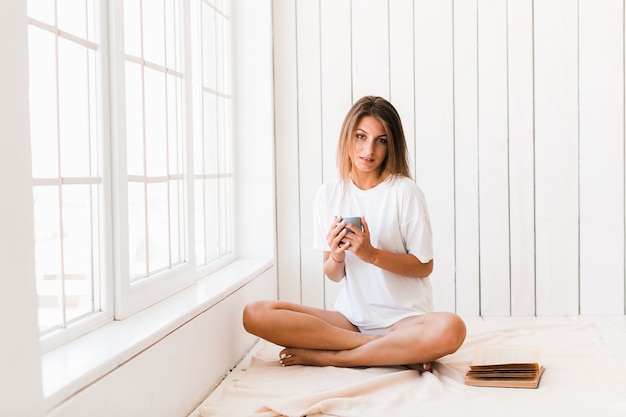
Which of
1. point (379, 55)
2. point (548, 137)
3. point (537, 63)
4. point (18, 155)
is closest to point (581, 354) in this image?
point (548, 137)

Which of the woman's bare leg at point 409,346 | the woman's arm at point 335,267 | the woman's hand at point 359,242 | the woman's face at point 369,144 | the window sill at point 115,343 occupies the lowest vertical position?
the woman's bare leg at point 409,346

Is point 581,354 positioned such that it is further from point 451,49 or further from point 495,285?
point 451,49

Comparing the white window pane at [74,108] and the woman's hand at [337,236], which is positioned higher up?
the white window pane at [74,108]

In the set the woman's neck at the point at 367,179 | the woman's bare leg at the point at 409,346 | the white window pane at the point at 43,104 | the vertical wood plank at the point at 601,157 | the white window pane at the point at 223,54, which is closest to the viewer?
the white window pane at the point at 43,104

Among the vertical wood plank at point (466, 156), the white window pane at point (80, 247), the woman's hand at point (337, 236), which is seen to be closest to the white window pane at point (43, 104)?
the white window pane at point (80, 247)

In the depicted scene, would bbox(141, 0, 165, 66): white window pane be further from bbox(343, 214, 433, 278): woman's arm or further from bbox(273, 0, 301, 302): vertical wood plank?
bbox(273, 0, 301, 302): vertical wood plank

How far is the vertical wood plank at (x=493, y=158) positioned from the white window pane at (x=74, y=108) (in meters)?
2.25

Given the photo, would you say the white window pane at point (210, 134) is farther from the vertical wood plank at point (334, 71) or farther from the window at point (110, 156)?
the vertical wood plank at point (334, 71)

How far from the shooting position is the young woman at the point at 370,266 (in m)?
2.71

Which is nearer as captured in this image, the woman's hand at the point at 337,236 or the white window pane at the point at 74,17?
the white window pane at the point at 74,17

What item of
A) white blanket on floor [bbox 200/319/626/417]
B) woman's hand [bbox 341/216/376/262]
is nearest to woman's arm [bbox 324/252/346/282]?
woman's hand [bbox 341/216/376/262]

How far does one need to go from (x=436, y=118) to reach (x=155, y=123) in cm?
171

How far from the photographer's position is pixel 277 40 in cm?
398

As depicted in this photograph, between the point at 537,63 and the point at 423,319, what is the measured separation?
1713 millimetres
